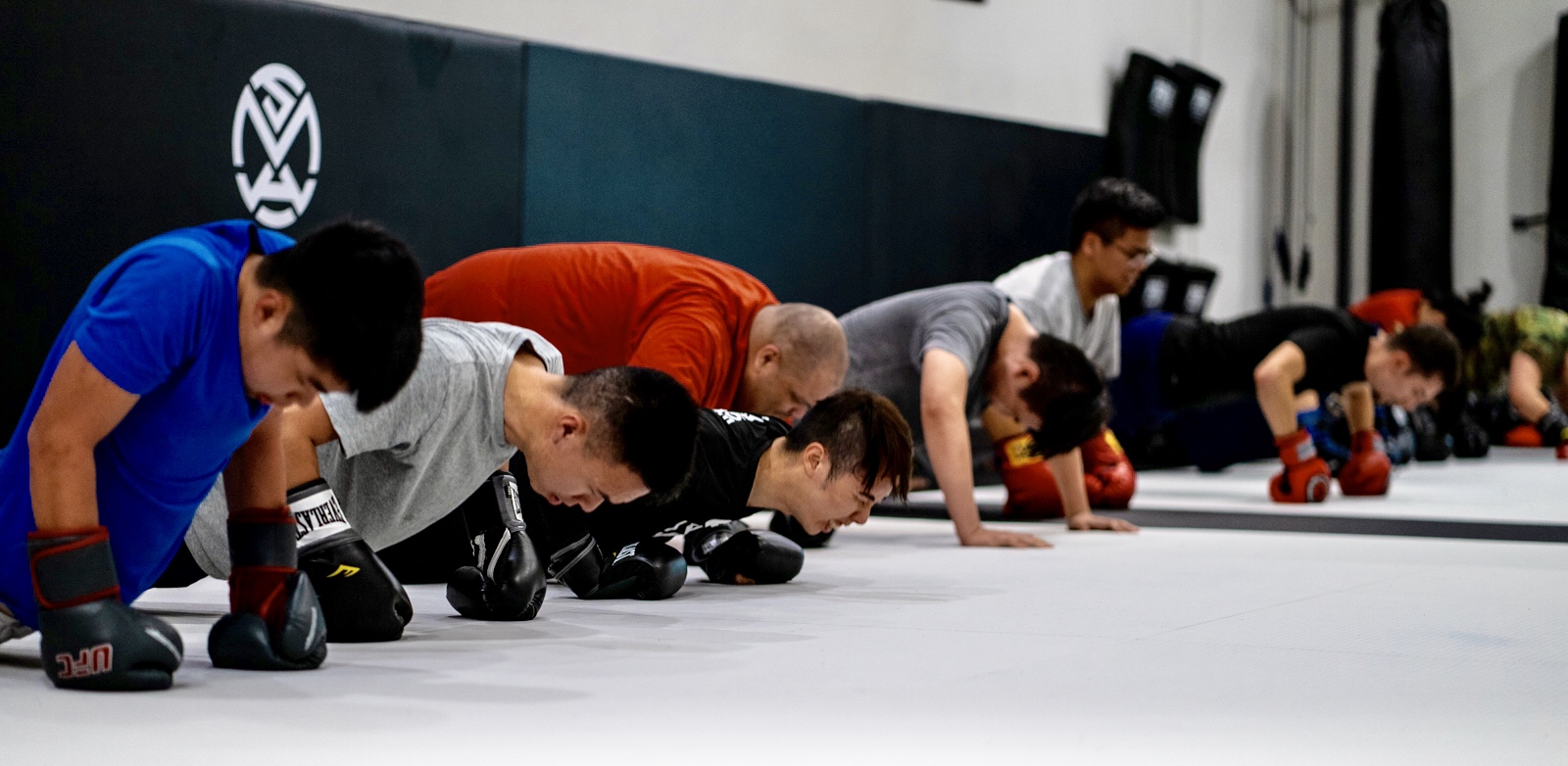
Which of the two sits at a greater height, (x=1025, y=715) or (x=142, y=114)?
(x=142, y=114)

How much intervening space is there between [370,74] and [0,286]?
3.39ft

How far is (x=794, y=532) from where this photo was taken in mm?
3301

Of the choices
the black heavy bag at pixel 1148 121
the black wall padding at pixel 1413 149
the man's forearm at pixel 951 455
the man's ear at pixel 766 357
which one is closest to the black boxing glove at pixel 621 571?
the man's ear at pixel 766 357

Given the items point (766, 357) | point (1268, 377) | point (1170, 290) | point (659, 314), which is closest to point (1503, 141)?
point (1170, 290)

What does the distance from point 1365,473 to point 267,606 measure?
4230 millimetres

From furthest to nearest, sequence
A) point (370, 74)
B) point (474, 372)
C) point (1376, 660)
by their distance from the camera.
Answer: point (370, 74) < point (474, 372) < point (1376, 660)

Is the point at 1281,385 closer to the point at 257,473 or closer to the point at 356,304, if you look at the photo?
the point at 257,473

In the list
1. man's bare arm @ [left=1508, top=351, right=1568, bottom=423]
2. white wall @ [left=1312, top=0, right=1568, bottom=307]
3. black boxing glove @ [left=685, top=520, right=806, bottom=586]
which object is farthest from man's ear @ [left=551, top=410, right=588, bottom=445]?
white wall @ [left=1312, top=0, right=1568, bottom=307]

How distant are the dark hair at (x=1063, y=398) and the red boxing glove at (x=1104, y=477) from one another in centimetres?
114

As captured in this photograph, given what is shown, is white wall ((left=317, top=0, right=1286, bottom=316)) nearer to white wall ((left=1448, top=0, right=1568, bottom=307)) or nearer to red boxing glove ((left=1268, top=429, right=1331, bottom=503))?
white wall ((left=1448, top=0, right=1568, bottom=307))

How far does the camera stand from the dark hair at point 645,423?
75.4 inches

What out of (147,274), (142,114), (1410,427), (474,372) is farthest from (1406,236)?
(147,274)

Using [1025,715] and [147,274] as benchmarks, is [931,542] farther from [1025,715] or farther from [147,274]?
[147,274]

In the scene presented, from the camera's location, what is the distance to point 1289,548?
338 cm
